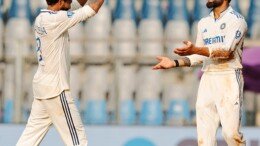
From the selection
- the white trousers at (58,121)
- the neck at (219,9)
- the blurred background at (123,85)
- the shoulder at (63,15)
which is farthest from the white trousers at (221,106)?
the blurred background at (123,85)

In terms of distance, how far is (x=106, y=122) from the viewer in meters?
11.2

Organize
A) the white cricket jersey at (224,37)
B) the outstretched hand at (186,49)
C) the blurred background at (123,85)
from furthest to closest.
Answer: the blurred background at (123,85) → the white cricket jersey at (224,37) → the outstretched hand at (186,49)

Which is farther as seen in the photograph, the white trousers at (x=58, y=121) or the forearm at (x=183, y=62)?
the forearm at (x=183, y=62)

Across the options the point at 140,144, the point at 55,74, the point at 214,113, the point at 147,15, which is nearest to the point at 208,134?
the point at 214,113

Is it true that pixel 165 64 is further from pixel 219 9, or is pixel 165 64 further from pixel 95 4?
pixel 95 4

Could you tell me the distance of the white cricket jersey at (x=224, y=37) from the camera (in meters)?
7.69

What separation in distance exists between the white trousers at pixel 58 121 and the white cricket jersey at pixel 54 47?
0.08 m

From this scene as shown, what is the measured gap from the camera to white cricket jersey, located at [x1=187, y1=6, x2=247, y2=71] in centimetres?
769

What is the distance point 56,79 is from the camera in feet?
25.8

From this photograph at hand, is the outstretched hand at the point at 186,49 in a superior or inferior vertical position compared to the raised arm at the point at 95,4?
inferior

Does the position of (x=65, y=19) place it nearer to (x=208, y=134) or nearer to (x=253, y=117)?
(x=208, y=134)

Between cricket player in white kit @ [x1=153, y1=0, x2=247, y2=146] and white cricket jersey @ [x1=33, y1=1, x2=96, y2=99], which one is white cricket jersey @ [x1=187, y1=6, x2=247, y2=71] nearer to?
cricket player in white kit @ [x1=153, y1=0, x2=247, y2=146]

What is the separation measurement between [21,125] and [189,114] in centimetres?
205

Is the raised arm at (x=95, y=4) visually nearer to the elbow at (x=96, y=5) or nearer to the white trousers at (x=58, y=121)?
the elbow at (x=96, y=5)
